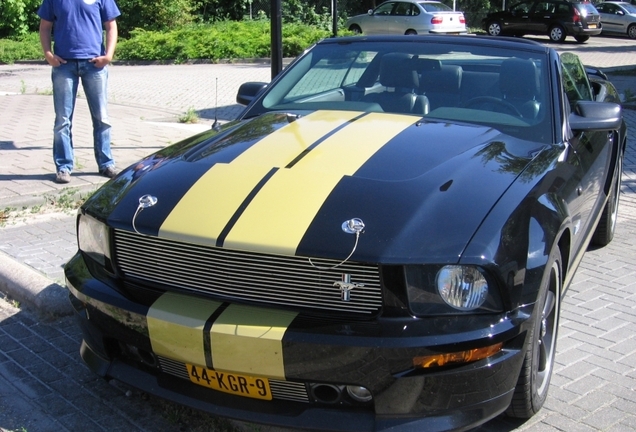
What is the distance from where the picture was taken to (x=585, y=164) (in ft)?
13.2

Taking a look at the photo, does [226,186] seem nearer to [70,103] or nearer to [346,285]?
[346,285]

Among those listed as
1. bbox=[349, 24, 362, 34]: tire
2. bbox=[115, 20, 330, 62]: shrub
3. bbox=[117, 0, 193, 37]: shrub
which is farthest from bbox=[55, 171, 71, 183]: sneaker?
bbox=[349, 24, 362, 34]: tire

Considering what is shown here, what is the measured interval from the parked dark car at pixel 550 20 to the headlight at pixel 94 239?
92.9ft

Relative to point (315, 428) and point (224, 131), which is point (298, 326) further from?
point (224, 131)

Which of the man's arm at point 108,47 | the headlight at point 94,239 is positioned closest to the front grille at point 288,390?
the headlight at point 94,239

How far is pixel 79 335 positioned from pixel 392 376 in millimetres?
2072

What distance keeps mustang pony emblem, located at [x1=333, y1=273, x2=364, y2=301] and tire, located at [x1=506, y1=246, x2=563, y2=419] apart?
0.69 m

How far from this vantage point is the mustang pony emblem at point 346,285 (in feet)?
8.78

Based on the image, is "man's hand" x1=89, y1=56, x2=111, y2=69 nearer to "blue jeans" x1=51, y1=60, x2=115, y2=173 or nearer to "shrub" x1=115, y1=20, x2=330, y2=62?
"blue jeans" x1=51, y1=60, x2=115, y2=173

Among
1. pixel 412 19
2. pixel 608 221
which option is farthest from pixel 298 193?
pixel 412 19

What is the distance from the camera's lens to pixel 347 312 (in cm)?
270

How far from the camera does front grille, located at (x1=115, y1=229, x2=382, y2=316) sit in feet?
8.79

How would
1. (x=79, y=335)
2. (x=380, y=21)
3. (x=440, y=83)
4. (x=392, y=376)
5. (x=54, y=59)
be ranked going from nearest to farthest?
(x=392, y=376) < (x=79, y=335) < (x=440, y=83) < (x=54, y=59) < (x=380, y=21)

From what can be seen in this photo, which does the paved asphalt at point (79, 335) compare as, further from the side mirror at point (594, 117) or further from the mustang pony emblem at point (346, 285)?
the side mirror at point (594, 117)
